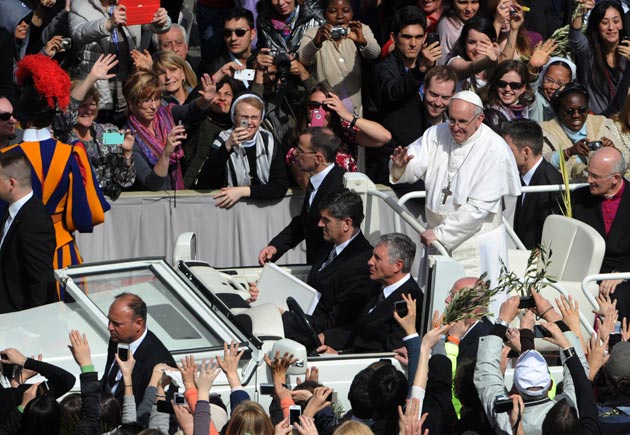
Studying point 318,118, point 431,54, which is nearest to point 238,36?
point 318,118

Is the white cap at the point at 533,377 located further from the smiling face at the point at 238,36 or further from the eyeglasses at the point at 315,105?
the smiling face at the point at 238,36

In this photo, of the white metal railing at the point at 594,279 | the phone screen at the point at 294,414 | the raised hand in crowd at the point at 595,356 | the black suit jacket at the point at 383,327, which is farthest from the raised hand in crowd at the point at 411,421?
the white metal railing at the point at 594,279

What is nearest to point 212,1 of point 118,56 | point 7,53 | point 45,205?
point 118,56

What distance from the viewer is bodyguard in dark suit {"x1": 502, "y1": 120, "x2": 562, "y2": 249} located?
11.7 meters

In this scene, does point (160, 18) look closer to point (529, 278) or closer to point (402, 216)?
point (402, 216)

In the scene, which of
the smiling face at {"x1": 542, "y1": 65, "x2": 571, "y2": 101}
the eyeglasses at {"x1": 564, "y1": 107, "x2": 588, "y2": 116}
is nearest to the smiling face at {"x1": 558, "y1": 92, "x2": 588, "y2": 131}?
the eyeglasses at {"x1": 564, "y1": 107, "x2": 588, "y2": 116}

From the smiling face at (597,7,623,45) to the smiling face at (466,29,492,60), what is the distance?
1.63m

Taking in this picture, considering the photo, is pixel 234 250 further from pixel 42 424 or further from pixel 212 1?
pixel 42 424

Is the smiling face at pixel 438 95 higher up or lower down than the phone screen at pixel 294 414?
higher up

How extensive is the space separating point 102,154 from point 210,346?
349 centimetres

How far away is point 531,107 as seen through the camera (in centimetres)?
1308

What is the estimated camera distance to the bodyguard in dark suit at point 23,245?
382 inches

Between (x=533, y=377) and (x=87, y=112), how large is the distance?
5.27 metres

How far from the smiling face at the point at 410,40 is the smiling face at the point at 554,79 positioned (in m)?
1.42
